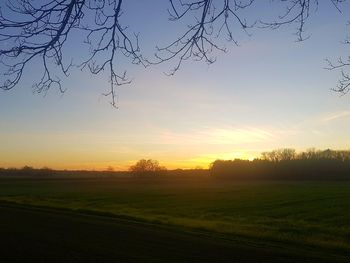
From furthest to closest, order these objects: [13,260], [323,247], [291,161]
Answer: [291,161] → [323,247] → [13,260]

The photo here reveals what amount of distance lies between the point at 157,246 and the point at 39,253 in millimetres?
3317

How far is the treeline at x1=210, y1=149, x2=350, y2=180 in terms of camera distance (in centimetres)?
13538

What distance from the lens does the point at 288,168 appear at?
13912 cm

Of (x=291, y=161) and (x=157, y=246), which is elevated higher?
(x=291, y=161)

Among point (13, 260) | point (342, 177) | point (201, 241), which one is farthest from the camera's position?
point (342, 177)

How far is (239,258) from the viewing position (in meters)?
13.1

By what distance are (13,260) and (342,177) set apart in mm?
122100

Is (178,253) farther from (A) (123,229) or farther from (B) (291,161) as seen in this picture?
(B) (291,161)

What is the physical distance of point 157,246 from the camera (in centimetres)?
1478

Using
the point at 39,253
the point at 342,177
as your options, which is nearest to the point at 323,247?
the point at 39,253

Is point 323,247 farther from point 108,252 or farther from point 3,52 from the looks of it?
point 3,52

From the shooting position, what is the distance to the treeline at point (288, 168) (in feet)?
444

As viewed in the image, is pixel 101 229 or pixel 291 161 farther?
pixel 291 161

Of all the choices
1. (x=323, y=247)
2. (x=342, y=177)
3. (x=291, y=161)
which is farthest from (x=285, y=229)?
(x=291, y=161)
